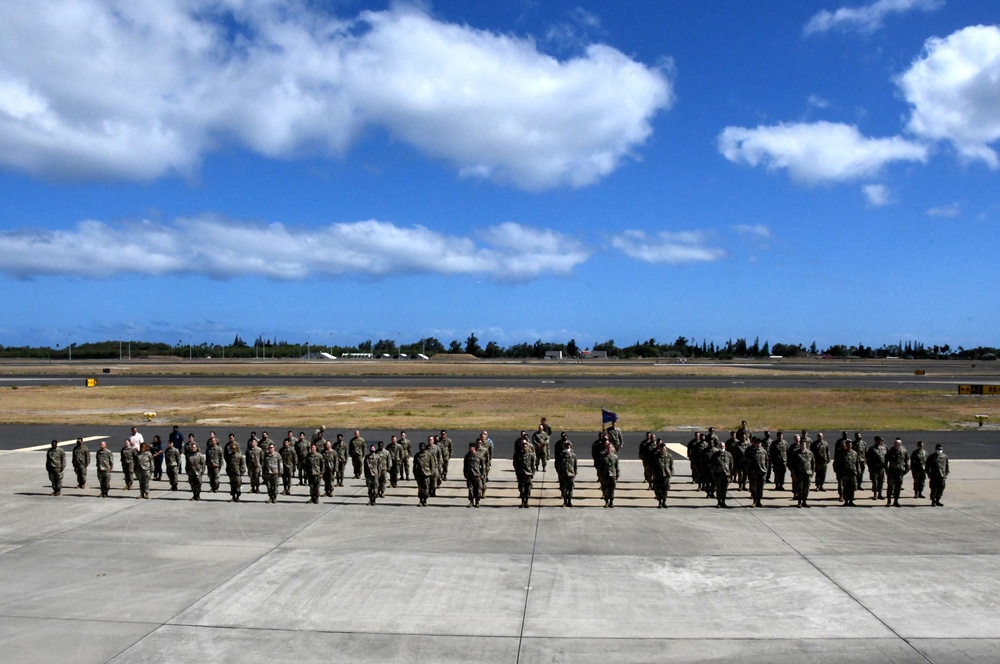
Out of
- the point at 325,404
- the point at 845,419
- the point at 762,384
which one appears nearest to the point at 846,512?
the point at 845,419

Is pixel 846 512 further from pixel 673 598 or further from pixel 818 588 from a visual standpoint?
pixel 673 598

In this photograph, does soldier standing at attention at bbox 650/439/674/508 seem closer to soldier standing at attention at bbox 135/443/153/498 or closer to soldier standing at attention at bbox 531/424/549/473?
soldier standing at attention at bbox 531/424/549/473

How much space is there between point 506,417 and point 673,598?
2691 cm

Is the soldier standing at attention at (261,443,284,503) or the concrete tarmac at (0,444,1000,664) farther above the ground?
the soldier standing at attention at (261,443,284,503)

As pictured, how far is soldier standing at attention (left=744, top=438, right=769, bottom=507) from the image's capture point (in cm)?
1758

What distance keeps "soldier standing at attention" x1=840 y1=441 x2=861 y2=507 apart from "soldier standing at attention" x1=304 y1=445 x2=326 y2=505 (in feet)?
39.6

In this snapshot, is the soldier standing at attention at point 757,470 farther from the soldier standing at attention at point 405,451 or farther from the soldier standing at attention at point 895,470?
the soldier standing at attention at point 405,451

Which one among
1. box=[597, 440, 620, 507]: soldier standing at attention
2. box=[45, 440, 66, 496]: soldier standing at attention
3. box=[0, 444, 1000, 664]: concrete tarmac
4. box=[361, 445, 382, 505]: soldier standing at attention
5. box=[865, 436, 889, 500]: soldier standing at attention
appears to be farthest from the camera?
box=[45, 440, 66, 496]: soldier standing at attention

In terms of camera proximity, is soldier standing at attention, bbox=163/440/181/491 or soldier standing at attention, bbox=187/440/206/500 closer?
soldier standing at attention, bbox=187/440/206/500

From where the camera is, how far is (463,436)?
30.4 meters

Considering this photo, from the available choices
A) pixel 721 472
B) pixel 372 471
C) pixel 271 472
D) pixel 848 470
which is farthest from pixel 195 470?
pixel 848 470

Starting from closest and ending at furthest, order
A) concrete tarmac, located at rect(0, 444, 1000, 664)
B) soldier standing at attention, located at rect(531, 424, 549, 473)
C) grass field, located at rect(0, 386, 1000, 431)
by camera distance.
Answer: concrete tarmac, located at rect(0, 444, 1000, 664) < soldier standing at attention, located at rect(531, 424, 549, 473) < grass field, located at rect(0, 386, 1000, 431)

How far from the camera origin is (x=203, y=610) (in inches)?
418

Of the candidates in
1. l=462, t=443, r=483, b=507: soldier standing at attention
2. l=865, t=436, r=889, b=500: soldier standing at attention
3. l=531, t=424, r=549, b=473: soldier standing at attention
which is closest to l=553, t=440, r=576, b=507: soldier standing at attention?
l=462, t=443, r=483, b=507: soldier standing at attention
